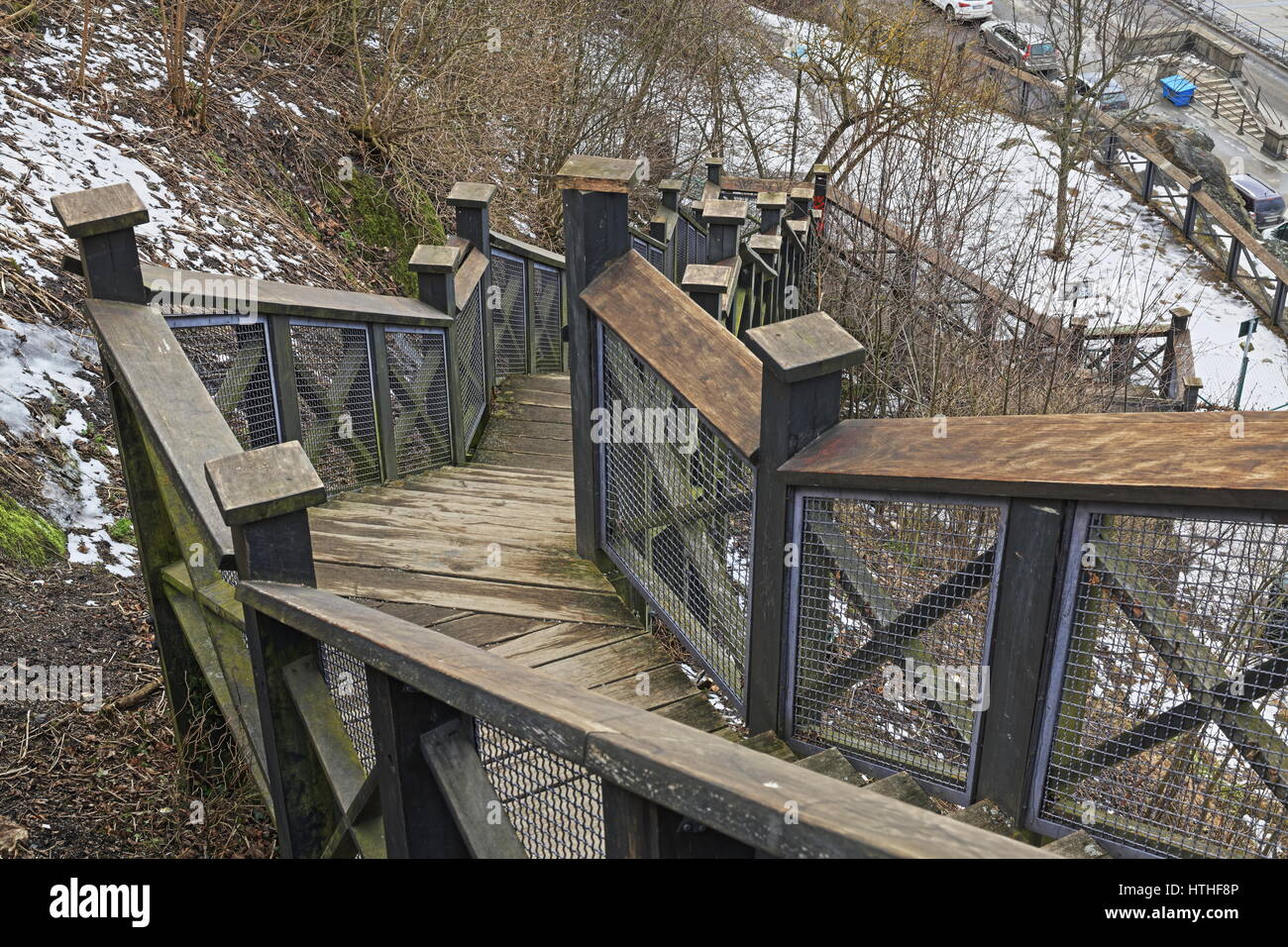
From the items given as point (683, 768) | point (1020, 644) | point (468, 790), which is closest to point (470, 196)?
point (1020, 644)

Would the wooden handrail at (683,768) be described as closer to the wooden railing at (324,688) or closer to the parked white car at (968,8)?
the wooden railing at (324,688)

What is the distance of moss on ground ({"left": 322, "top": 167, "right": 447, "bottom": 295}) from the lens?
37.2ft

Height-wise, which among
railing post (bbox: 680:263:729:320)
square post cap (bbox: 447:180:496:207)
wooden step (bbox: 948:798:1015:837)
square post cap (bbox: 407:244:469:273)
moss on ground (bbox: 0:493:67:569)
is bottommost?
moss on ground (bbox: 0:493:67:569)

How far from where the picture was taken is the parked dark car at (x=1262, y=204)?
1235 inches

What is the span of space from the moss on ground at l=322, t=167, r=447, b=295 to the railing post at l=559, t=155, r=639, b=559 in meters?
7.34

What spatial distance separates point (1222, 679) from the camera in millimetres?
2320

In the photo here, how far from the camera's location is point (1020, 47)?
32.8 m

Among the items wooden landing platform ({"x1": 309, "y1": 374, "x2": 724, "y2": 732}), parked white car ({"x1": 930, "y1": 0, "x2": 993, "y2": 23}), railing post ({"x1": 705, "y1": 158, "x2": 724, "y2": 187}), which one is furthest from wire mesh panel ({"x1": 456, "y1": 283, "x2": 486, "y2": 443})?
parked white car ({"x1": 930, "y1": 0, "x2": 993, "y2": 23})

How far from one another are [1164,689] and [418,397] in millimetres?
4952

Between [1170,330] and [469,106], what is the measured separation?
11.2 m

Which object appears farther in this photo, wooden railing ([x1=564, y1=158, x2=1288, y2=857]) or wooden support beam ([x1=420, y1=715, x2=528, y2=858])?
wooden railing ([x1=564, y1=158, x2=1288, y2=857])

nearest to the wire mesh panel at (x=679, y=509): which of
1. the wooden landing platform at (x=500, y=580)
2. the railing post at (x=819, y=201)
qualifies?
the wooden landing platform at (x=500, y=580)

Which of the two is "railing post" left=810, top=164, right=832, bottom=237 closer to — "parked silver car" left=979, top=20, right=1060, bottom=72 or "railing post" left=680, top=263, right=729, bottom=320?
"railing post" left=680, top=263, right=729, bottom=320

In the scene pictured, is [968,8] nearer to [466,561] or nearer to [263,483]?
[466,561]
